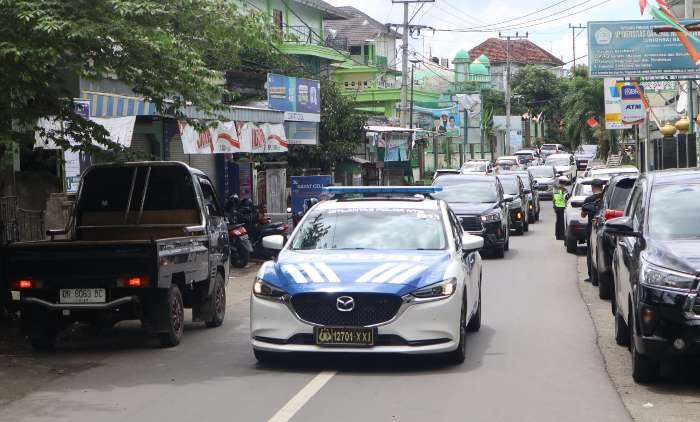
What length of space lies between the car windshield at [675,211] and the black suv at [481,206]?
1302 cm

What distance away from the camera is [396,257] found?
10.8 metres

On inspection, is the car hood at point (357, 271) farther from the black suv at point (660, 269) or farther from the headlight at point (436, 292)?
the black suv at point (660, 269)

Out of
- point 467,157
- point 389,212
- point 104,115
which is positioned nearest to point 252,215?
point 104,115

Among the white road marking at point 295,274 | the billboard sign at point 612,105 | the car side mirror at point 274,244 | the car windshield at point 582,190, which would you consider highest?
the billboard sign at point 612,105

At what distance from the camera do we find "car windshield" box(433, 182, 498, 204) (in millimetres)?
25094

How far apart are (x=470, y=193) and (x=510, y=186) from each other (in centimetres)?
729

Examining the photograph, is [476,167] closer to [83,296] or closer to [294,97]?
[294,97]

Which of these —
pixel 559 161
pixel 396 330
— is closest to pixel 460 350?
pixel 396 330

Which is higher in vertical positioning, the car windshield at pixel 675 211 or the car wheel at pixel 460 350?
the car windshield at pixel 675 211

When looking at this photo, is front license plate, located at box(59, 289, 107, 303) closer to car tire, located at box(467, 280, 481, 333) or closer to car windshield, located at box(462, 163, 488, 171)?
car tire, located at box(467, 280, 481, 333)

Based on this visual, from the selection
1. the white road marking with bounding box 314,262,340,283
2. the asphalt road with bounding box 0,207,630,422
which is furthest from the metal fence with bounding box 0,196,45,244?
the white road marking with bounding box 314,262,340,283

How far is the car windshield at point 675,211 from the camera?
989cm

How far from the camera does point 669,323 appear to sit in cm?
872

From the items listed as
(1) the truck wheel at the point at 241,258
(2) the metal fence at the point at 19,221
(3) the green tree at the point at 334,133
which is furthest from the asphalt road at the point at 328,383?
(3) the green tree at the point at 334,133
